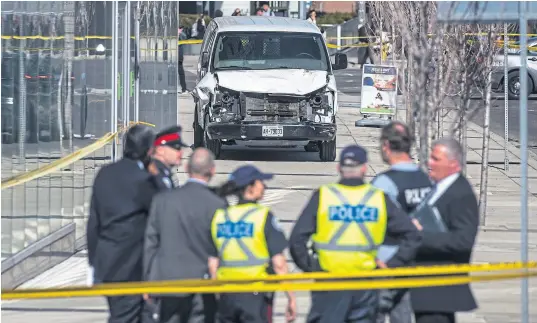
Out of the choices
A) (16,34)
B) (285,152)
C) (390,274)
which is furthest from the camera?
(285,152)

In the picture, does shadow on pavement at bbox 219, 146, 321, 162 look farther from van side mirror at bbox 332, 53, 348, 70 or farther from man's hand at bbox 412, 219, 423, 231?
man's hand at bbox 412, 219, 423, 231

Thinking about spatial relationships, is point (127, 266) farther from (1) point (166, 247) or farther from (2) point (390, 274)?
(2) point (390, 274)

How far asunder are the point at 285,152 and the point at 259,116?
222cm

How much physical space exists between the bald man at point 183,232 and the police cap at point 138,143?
0.62 meters

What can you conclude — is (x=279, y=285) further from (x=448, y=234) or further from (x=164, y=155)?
(x=164, y=155)

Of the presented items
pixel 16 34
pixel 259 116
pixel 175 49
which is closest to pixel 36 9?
pixel 16 34

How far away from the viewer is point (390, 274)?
24.3 feet

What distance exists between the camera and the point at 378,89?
24.7 metres

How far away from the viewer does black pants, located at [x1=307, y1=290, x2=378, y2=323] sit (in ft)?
24.4

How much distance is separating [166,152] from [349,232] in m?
1.45

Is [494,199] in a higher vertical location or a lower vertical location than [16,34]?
lower

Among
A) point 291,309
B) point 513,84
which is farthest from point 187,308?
point 513,84

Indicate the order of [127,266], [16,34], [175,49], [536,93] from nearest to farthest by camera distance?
[127,266], [16,34], [175,49], [536,93]

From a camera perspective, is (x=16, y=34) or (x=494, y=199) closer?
(x=16, y=34)
